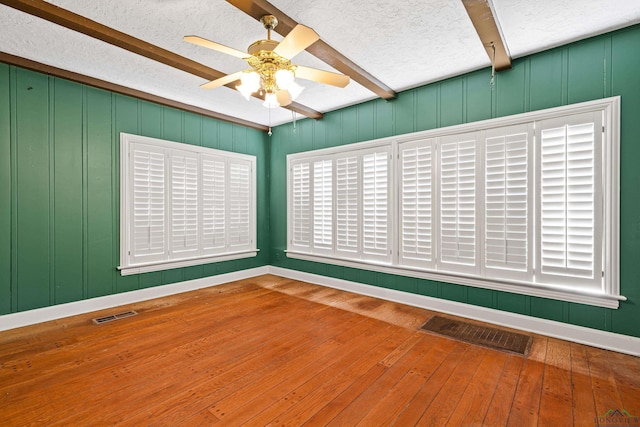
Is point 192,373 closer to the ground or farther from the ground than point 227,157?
closer to the ground

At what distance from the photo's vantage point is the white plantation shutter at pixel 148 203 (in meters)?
3.93

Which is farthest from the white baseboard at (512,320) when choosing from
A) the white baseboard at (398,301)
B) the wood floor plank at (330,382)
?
the wood floor plank at (330,382)

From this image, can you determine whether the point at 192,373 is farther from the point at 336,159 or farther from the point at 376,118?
the point at 376,118

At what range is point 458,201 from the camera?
11.1ft

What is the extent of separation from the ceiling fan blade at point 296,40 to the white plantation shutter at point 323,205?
2.65m

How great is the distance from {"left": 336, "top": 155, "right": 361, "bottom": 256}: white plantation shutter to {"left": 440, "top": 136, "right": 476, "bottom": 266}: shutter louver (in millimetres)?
1220

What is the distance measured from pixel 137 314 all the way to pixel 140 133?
230 cm

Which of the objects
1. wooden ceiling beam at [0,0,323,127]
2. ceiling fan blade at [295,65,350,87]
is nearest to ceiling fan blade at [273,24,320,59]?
ceiling fan blade at [295,65,350,87]

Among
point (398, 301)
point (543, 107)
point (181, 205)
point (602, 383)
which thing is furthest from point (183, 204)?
point (602, 383)

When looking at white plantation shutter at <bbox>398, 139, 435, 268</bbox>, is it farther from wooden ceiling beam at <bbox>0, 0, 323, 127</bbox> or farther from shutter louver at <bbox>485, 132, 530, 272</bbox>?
wooden ceiling beam at <bbox>0, 0, 323, 127</bbox>

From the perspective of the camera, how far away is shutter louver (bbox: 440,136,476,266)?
3.32 metres

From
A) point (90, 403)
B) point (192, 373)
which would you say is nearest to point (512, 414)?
point (192, 373)

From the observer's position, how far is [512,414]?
5.99 ft

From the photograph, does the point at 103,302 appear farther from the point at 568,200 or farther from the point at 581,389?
the point at 568,200
